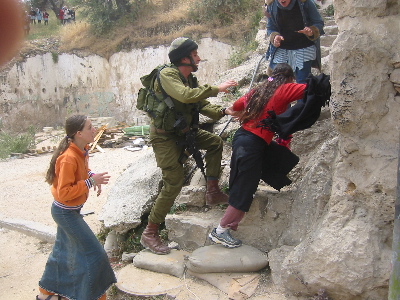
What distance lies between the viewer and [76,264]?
148 inches

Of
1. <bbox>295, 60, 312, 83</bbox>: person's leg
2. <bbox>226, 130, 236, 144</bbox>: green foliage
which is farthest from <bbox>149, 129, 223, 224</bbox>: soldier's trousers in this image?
<bbox>295, 60, 312, 83</bbox>: person's leg

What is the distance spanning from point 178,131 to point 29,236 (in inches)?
150

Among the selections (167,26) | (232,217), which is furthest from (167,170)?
(167,26)

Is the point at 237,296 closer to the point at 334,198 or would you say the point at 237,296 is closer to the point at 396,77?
the point at 334,198

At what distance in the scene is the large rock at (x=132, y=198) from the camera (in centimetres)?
512

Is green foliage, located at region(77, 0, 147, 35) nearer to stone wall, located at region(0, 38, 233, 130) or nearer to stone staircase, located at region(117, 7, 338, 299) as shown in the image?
stone wall, located at region(0, 38, 233, 130)

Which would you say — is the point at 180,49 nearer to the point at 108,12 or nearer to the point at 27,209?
the point at 27,209

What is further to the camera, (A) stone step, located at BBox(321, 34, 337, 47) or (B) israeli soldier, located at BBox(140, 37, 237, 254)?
(A) stone step, located at BBox(321, 34, 337, 47)

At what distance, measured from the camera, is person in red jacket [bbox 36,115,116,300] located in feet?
11.8

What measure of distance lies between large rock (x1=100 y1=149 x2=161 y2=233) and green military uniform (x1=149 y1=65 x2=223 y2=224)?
2.42ft

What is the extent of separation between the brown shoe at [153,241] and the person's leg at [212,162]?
68cm

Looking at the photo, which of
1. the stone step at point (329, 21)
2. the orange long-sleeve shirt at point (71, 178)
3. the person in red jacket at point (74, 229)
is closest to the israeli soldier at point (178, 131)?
the person in red jacket at point (74, 229)

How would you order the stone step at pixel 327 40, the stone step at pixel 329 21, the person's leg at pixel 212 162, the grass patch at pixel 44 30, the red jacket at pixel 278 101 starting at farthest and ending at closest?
1. the grass patch at pixel 44 30
2. the stone step at pixel 329 21
3. the stone step at pixel 327 40
4. the person's leg at pixel 212 162
5. the red jacket at pixel 278 101

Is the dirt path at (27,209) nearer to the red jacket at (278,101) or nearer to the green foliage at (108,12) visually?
the red jacket at (278,101)
